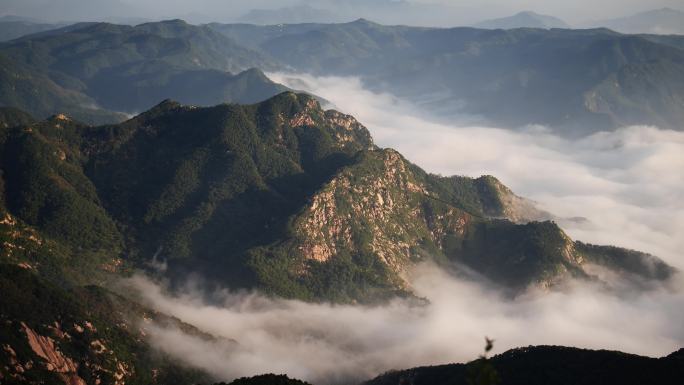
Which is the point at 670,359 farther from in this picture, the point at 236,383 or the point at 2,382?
the point at 2,382

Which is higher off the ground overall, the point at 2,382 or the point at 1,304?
the point at 1,304

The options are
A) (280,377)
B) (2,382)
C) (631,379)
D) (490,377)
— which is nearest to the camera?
(490,377)

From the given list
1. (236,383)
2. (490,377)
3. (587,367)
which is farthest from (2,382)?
(587,367)

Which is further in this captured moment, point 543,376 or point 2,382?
point 543,376

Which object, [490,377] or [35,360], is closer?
[490,377]

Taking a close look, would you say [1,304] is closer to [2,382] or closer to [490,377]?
[2,382]

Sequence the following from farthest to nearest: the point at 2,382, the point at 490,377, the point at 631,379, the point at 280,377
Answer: the point at 280,377 → the point at 631,379 → the point at 2,382 → the point at 490,377

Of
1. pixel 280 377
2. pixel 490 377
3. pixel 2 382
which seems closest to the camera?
pixel 490 377

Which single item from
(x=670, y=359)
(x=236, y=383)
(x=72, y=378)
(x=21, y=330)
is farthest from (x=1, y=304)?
(x=670, y=359)

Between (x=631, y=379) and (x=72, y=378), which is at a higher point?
(x=631, y=379)
